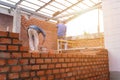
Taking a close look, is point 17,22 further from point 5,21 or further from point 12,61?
point 12,61

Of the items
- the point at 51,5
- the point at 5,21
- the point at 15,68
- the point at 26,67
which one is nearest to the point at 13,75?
the point at 15,68

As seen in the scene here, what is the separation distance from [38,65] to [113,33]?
130 inches

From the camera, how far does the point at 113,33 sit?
5211mm

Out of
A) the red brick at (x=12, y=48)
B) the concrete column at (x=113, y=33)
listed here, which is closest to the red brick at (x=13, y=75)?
the red brick at (x=12, y=48)

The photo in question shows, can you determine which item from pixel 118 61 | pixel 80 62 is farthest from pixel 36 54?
pixel 118 61

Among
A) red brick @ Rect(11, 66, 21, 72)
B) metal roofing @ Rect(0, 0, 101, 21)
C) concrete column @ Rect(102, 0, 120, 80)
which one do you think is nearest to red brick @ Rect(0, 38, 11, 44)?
red brick @ Rect(11, 66, 21, 72)

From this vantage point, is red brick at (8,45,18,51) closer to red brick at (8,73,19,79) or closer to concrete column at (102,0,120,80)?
red brick at (8,73,19,79)

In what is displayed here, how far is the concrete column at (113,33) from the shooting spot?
5.09m

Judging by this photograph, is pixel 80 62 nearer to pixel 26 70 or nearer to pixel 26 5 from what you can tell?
pixel 26 70

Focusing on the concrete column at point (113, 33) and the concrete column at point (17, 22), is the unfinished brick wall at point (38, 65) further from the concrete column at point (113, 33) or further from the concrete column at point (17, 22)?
the concrete column at point (17, 22)

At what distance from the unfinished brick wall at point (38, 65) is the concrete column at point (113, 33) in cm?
121

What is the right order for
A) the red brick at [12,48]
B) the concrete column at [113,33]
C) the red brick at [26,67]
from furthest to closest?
the concrete column at [113,33] → the red brick at [26,67] → the red brick at [12,48]

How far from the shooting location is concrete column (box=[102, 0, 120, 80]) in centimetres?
509

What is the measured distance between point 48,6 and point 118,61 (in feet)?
27.4
